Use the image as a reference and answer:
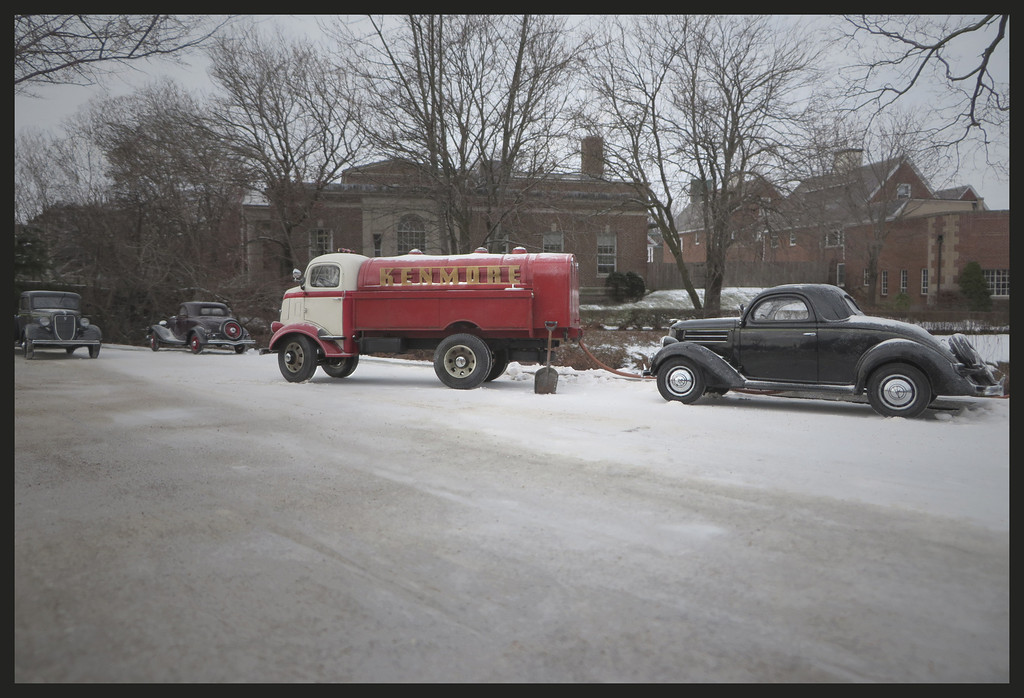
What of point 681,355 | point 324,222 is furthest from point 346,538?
point 324,222

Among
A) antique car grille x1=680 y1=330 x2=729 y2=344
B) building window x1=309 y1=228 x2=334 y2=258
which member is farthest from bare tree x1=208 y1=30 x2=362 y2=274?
antique car grille x1=680 y1=330 x2=729 y2=344

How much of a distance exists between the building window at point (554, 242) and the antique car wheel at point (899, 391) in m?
10.7

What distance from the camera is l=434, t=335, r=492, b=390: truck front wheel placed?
9.99m

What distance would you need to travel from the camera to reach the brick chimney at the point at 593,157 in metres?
19.2

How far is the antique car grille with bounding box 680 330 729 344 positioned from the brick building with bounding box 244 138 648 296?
24.0 ft

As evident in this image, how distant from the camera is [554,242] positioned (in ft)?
56.9

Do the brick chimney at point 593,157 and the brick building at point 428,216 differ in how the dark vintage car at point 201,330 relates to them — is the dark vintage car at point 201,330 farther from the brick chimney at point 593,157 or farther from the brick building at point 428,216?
the brick chimney at point 593,157

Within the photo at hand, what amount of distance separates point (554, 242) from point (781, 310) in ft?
32.8

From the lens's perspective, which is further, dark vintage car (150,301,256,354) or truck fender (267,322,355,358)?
truck fender (267,322,355,358)

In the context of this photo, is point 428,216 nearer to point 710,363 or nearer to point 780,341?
point 710,363

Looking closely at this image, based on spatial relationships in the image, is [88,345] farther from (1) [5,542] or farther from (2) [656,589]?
(2) [656,589]

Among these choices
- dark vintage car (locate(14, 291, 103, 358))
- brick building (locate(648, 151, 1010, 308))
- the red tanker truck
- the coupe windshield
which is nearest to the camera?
dark vintage car (locate(14, 291, 103, 358))

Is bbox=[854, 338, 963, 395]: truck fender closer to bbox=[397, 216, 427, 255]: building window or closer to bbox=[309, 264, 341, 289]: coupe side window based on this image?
bbox=[309, 264, 341, 289]: coupe side window

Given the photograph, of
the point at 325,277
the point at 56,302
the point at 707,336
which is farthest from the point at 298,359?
the point at 56,302
